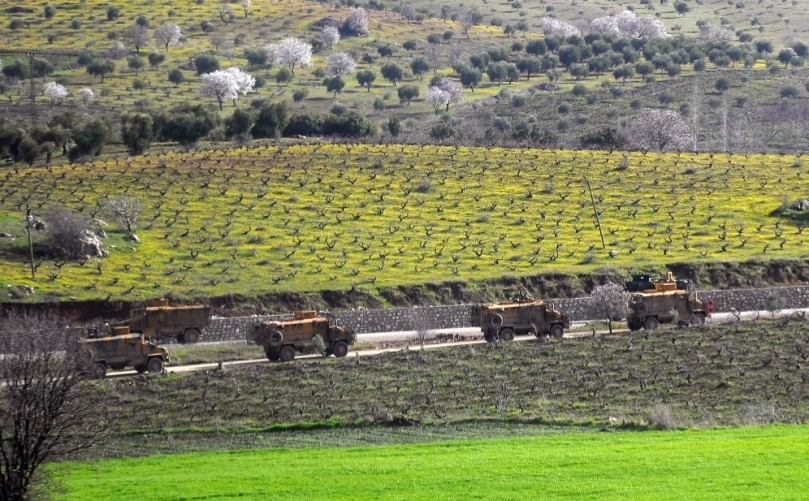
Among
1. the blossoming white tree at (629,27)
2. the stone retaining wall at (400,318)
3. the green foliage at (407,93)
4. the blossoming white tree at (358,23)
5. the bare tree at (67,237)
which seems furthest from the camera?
the blossoming white tree at (629,27)

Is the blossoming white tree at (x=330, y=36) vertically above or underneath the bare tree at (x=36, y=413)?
underneath

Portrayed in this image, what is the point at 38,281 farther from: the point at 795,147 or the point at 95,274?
the point at 795,147

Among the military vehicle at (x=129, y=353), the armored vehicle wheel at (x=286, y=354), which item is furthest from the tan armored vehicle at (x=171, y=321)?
the armored vehicle wheel at (x=286, y=354)

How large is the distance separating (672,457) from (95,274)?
3605cm

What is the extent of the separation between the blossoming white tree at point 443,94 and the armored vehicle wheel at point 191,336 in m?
83.1

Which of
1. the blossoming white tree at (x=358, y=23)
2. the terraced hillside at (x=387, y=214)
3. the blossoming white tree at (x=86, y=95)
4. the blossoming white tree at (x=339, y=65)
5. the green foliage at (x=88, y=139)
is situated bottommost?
the blossoming white tree at (x=358, y=23)

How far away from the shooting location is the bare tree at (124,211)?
66188 millimetres

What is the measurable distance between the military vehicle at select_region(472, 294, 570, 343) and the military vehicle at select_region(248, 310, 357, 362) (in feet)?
17.4

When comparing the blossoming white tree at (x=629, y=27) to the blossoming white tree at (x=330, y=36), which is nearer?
the blossoming white tree at (x=330, y=36)

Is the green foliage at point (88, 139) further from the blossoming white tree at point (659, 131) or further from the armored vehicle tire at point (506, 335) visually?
the armored vehicle tire at point (506, 335)

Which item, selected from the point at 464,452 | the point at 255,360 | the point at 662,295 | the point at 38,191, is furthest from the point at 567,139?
the point at 464,452

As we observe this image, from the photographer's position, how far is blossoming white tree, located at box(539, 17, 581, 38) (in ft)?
579

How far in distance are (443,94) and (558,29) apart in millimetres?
50294

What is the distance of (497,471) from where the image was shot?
28375mm
